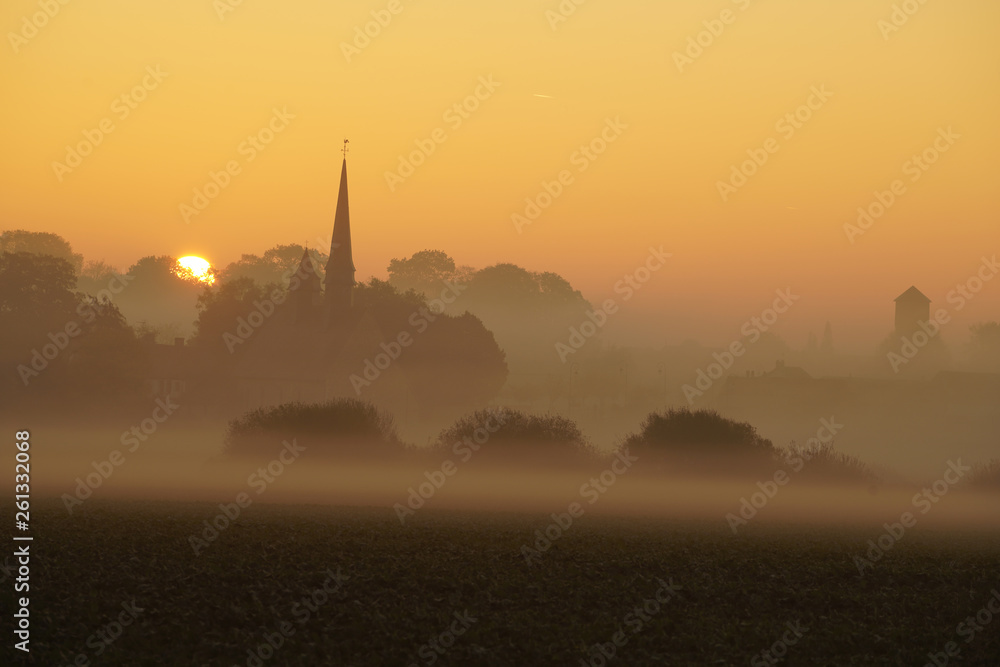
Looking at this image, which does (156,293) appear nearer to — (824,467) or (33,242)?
(33,242)

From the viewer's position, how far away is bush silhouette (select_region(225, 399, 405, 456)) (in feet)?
177

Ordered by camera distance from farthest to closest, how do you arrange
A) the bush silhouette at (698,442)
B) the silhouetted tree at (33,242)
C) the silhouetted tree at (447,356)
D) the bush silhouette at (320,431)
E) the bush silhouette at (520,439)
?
the silhouetted tree at (33,242) < the silhouetted tree at (447,356) < the bush silhouette at (320,431) < the bush silhouette at (520,439) < the bush silhouette at (698,442)

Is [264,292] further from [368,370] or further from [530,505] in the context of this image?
[530,505]

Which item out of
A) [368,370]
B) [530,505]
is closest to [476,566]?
[530,505]

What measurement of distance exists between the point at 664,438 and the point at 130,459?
33.1 m

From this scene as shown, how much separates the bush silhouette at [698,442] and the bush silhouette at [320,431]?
1399cm

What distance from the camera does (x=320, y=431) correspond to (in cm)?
5441

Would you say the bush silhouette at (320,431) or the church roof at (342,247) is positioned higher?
the church roof at (342,247)

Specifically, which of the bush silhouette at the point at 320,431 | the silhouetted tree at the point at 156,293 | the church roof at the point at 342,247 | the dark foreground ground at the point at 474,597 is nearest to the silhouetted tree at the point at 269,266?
the silhouetted tree at the point at 156,293

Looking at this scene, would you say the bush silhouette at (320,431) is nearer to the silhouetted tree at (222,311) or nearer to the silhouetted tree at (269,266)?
the silhouetted tree at (222,311)

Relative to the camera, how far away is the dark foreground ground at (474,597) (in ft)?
56.9

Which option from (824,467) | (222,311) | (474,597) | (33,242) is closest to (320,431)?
(824,467)

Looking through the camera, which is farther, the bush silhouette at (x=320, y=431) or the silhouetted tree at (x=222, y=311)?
the silhouetted tree at (x=222, y=311)

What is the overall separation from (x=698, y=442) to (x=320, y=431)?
21231 millimetres
